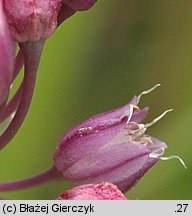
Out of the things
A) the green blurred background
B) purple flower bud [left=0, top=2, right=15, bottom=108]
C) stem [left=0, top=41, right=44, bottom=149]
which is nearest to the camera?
purple flower bud [left=0, top=2, right=15, bottom=108]

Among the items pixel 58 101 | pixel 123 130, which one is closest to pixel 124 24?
pixel 58 101

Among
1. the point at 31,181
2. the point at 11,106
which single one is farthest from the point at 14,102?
the point at 31,181

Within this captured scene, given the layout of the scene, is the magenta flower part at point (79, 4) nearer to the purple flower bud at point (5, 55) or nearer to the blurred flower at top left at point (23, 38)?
the blurred flower at top left at point (23, 38)

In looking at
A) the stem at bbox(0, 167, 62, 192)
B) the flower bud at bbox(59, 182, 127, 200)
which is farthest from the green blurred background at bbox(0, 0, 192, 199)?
the flower bud at bbox(59, 182, 127, 200)

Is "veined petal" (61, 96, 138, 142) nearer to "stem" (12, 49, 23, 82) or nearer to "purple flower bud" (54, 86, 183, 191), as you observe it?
"purple flower bud" (54, 86, 183, 191)

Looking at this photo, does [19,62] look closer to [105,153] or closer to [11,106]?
[11,106]

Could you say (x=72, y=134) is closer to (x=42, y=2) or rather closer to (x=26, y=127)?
(x=42, y=2)

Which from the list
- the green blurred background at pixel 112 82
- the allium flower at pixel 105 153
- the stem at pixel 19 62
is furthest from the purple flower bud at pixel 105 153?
the green blurred background at pixel 112 82
